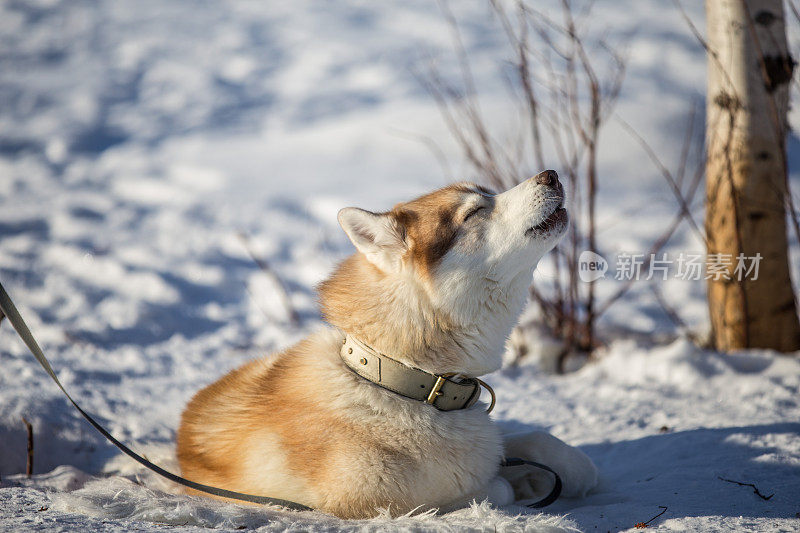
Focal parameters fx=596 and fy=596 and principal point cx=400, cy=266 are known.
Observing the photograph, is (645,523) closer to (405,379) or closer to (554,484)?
(554,484)

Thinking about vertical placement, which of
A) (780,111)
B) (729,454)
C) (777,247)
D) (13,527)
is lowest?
(729,454)

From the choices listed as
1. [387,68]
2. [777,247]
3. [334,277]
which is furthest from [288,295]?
[387,68]

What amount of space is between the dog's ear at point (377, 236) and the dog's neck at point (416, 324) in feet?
0.16

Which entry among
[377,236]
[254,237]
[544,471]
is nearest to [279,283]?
[254,237]

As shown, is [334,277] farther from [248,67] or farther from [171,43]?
[171,43]

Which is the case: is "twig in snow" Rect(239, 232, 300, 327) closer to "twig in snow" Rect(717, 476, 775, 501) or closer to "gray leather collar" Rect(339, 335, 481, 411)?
"gray leather collar" Rect(339, 335, 481, 411)

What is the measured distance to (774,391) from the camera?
3098mm

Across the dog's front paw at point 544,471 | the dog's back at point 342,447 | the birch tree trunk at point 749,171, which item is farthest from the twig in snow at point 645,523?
the birch tree trunk at point 749,171

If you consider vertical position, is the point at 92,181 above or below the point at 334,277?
above

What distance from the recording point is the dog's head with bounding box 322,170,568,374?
191 centimetres

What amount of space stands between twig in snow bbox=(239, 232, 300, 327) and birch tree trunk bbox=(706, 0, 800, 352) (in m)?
3.13

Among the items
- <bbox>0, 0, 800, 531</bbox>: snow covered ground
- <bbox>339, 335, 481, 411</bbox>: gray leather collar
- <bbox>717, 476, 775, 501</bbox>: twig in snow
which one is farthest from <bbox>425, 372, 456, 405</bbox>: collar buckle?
<bbox>717, 476, 775, 501</bbox>: twig in snow

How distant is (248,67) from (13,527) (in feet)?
29.9

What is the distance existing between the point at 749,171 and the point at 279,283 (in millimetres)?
3824
